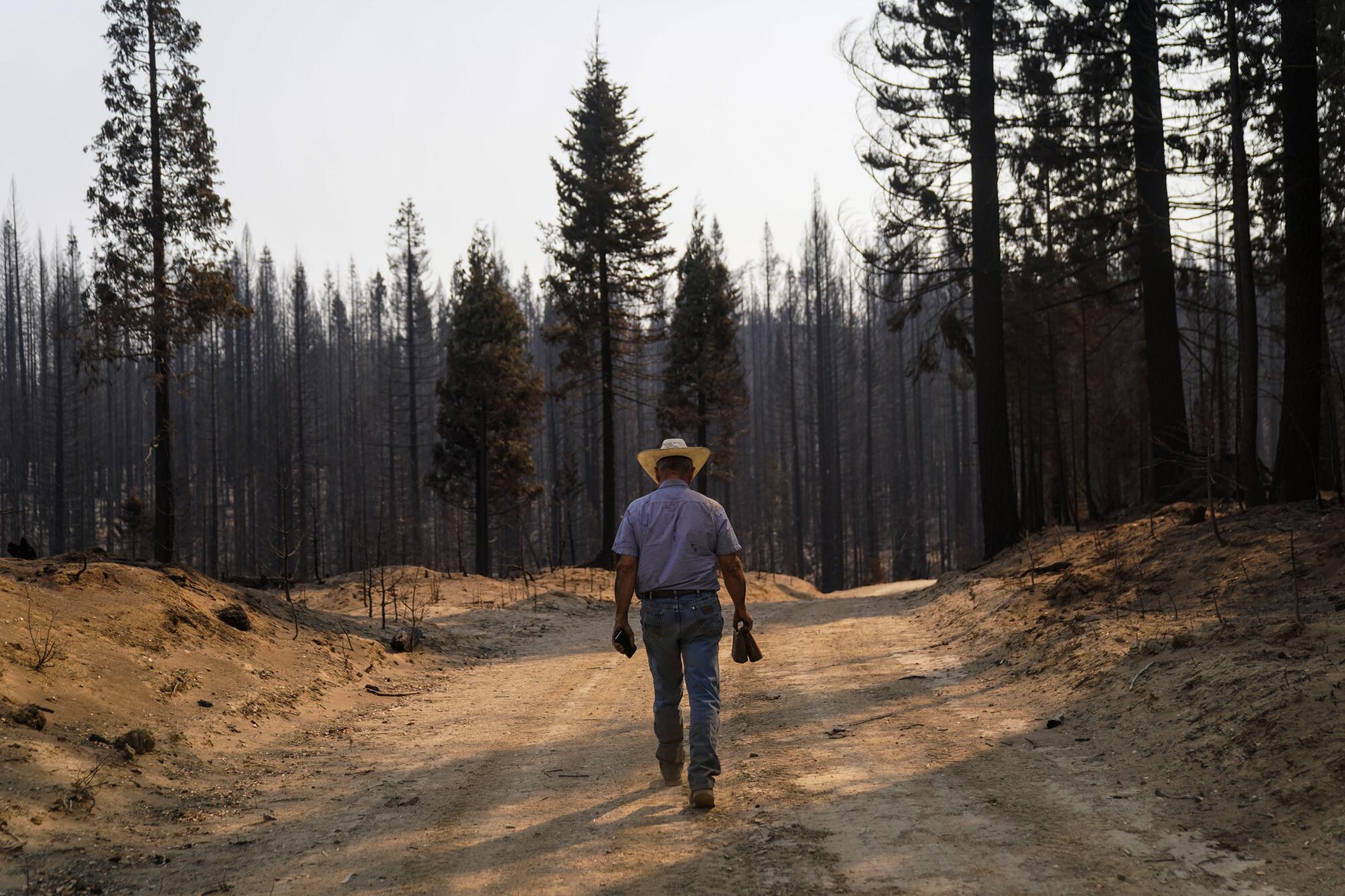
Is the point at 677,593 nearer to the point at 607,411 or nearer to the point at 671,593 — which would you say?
the point at 671,593

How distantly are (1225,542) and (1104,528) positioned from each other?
15.4 feet

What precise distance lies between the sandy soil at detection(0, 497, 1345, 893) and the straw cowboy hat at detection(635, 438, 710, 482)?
1942mm

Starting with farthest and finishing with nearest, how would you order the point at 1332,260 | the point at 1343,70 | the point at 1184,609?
the point at 1332,260
the point at 1343,70
the point at 1184,609

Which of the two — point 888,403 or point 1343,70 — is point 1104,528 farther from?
point 888,403

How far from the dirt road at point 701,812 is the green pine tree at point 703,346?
3014cm

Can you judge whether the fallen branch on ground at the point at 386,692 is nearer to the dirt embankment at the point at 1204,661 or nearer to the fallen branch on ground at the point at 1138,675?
the dirt embankment at the point at 1204,661

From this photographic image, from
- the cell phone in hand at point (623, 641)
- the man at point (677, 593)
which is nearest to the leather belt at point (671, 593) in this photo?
the man at point (677, 593)

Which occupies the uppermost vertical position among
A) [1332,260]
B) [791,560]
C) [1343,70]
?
[1343,70]

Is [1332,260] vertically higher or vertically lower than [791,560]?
higher

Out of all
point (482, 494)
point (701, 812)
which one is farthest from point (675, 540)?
point (482, 494)

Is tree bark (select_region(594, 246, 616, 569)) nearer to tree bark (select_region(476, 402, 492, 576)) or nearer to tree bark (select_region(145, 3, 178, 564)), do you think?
tree bark (select_region(476, 402, 492, 576))

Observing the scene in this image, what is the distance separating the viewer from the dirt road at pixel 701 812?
416cm

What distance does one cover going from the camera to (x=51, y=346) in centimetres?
7200

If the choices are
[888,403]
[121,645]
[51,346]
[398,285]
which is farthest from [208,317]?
[51,346]
